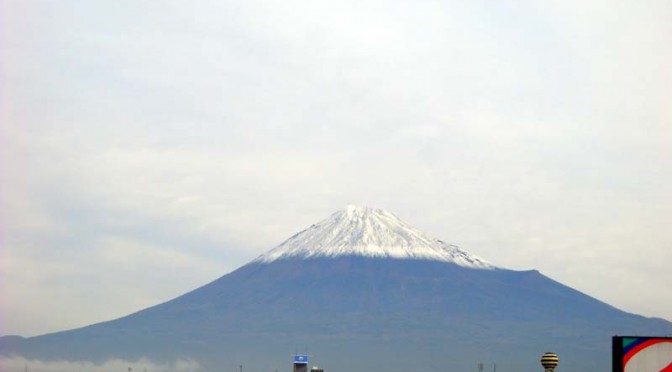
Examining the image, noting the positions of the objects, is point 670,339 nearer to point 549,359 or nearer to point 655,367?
point 655,367

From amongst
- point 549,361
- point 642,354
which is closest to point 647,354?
point 642,354

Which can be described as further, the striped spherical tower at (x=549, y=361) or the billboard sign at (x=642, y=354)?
the striped spherical tower at (x=549, y=361)

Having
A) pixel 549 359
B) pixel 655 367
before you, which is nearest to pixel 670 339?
pixel 655 367

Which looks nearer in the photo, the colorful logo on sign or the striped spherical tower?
the colorful logo on sign

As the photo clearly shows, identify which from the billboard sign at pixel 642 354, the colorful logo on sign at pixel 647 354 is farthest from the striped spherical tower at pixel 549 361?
the colorful logo on sign at pixel 647 354

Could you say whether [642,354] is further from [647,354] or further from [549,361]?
[549,361]

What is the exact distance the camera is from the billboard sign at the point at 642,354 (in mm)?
92125

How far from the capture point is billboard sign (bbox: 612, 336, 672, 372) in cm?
9212

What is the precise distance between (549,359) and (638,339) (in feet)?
23.1

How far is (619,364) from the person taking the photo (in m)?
92.2

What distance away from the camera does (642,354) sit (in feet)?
304

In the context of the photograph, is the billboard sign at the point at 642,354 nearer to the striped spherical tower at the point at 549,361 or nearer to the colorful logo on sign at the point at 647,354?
the colorful logo on sign at the point at 647,354

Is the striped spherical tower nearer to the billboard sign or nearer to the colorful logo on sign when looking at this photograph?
the billboard sign

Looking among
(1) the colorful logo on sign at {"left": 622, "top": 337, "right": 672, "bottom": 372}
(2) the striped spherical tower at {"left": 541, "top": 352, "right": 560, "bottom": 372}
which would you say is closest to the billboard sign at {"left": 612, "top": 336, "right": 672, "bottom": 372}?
(1) the colorful logo on sign at {"left": 622, "top": 337, "right": 672, "bottom": 372}
